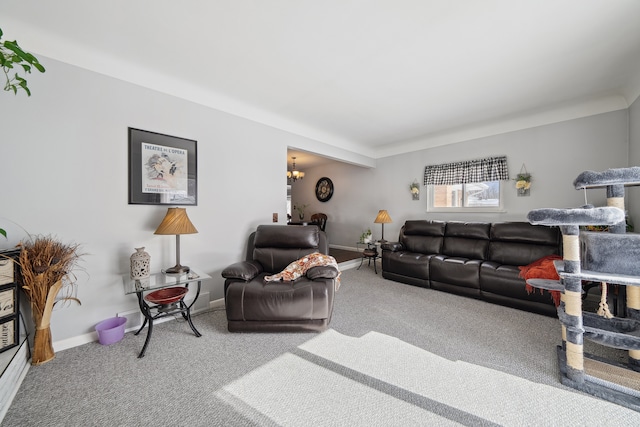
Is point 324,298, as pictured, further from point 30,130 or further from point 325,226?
point 325,226

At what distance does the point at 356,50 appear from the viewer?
212 centimetres

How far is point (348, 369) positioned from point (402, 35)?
260 centimetres

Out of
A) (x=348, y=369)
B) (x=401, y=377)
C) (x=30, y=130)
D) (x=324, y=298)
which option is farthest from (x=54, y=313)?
(x=401, y=377)

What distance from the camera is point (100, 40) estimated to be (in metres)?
1.99

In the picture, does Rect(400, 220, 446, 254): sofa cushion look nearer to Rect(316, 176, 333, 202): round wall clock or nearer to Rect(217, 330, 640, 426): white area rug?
Rect(217, 330, 640, 426): white area rug

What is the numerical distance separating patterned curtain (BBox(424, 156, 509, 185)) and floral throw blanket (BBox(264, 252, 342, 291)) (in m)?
2.96

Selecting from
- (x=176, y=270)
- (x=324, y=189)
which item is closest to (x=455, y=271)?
(x=176, y=270)

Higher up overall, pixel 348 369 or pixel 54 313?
pixel 54 313

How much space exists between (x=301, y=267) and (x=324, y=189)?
4180 mm

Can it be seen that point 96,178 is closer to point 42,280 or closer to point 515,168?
point 42,280

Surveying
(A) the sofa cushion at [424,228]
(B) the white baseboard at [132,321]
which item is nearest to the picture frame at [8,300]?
(B) the white baseboard at [132,321]

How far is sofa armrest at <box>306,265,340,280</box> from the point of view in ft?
7.75

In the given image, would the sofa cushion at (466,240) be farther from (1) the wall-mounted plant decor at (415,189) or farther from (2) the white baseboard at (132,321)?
(2) the white baseboard at (132,321)

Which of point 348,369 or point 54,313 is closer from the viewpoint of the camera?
point 348,369
